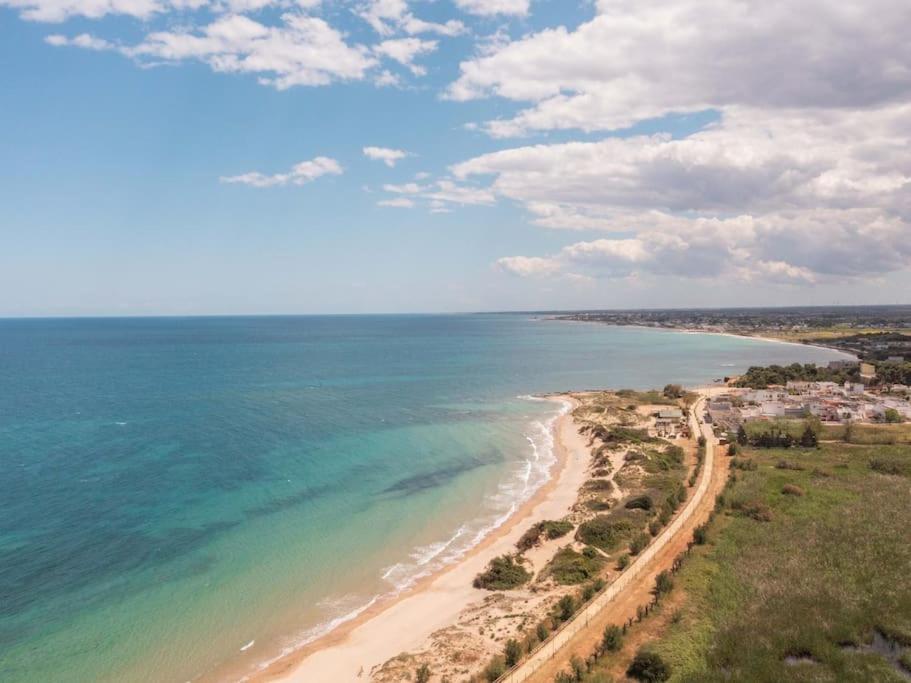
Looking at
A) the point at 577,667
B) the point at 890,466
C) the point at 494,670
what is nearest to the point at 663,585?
the point at 577,667

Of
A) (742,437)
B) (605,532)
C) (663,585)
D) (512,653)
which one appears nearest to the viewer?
(512,653)

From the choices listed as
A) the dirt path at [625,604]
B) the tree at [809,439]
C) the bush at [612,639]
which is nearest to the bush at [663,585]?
the dirt path at [625,604]

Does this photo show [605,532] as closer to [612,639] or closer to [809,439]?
[612,639]

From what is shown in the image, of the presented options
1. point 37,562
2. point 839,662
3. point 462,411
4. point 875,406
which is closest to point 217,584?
point 37,562

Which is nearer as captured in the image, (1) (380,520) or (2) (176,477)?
(1) (380,520)

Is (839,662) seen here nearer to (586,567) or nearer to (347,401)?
(586,567)

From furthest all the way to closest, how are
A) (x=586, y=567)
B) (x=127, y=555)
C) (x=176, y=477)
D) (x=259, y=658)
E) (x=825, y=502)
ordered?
(x=176, y=477) < (x=825, y=502) < (x=127, y=555) < (x=586, y=567) < (x=259, y=658)
